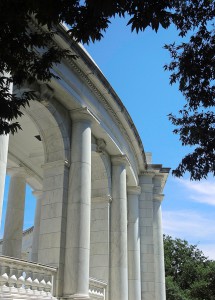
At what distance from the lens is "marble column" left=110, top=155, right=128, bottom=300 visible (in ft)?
135

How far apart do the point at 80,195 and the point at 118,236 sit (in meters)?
11.8

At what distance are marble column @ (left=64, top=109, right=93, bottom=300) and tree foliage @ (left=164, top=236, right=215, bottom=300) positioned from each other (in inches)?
2743

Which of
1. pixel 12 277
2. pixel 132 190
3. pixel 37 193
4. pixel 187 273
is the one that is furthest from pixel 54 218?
pixel 187 273

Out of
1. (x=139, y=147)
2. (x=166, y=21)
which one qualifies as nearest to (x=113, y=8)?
(x=166, y=21)

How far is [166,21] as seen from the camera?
13.3 metres

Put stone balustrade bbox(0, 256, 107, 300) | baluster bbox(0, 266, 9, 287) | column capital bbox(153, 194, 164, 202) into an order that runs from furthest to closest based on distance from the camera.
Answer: column capital bbox(153, 194, 164, 202) < stone balustrade bbox(0, 256, 107, 300) < baluster bbox(0, 266, 9, 287)

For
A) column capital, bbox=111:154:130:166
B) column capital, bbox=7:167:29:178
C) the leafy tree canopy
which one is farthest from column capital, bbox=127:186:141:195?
the leafy tree canopy

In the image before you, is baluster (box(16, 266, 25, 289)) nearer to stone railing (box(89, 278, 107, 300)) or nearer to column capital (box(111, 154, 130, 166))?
stone railing (box(89, 278, 107, 300))

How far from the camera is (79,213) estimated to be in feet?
107

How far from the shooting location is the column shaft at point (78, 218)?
100 ft

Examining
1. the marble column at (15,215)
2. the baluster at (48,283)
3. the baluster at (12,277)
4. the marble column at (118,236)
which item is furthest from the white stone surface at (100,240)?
the baluster at (12,277)

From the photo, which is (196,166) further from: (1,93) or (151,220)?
(151,220)

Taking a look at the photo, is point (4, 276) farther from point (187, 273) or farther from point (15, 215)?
point (187, 273)

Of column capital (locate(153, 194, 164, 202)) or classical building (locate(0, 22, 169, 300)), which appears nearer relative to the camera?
classical building (locate(0, 22, 169, 300))
